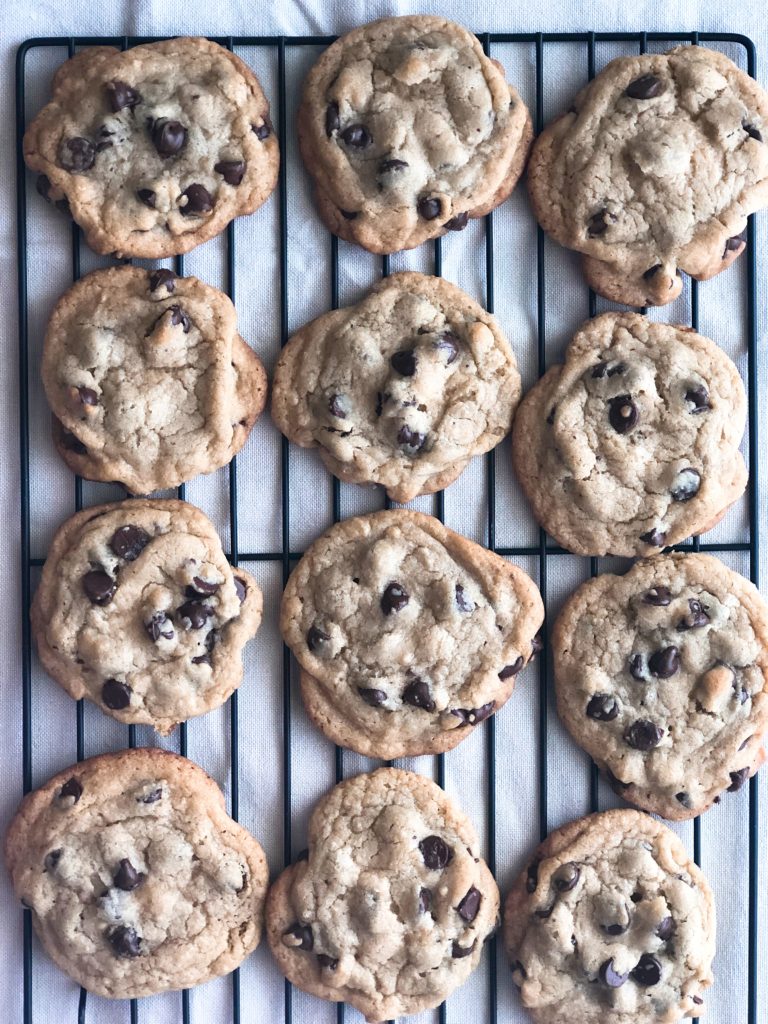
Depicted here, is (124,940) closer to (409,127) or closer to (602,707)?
(602,707)

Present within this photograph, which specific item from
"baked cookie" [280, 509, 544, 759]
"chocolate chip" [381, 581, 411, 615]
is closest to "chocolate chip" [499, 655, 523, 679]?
Answer: "baked cookie" [280, 509, 544, 759]

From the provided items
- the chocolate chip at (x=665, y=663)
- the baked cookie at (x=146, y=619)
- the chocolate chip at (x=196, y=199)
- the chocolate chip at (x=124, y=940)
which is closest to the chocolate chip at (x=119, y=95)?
the chocolate chip at (x=196, y=199)

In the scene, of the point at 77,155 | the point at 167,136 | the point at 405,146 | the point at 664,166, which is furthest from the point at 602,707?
the point at 77,155

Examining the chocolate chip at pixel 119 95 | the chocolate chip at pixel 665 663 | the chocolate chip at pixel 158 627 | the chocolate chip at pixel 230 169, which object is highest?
the chocolate chip at pixel 119 95

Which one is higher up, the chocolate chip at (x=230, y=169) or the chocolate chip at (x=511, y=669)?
the chocolate chip at (x=230, y=169)

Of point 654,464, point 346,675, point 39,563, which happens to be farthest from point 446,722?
point 39,563

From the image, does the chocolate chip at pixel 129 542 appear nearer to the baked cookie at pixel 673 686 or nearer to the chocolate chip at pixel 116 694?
the chocolate chip at pixel 116 694
